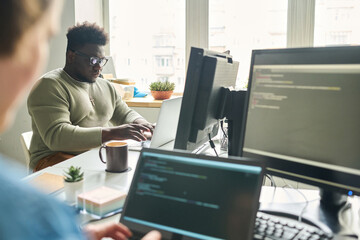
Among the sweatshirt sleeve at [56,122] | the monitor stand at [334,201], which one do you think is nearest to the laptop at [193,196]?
the monitor stand at [334,201]

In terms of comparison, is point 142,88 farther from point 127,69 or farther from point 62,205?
point 62,205

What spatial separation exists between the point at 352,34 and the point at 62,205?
122 inches

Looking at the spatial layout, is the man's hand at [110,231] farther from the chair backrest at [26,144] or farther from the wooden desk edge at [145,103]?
the wooden desk edge at [145,103]

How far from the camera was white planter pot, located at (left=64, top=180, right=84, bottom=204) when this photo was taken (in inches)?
42.0

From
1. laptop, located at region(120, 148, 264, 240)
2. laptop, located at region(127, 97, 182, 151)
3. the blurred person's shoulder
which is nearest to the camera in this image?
the blurred person's shoulder

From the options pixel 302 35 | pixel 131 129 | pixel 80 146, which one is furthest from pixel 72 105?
pixel 302 35

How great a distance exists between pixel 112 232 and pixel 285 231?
0.40 m

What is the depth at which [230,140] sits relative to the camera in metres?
1.30

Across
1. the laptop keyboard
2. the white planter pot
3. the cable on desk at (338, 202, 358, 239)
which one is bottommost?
the cable on desk at (338, 202, 358, 239)

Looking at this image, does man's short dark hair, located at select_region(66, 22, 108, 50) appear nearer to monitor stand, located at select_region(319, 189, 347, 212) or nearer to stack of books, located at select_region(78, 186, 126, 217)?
stack of books, located at select_region(78, 186, 126, 217)

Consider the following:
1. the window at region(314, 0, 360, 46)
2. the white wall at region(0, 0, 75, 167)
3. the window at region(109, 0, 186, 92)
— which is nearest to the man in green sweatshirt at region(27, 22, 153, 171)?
the white wall at region(0, 0, 75, 167)

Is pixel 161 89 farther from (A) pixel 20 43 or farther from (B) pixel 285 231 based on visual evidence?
(A) pixel 20 43

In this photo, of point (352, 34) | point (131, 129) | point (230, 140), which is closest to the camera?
point (230, 140)

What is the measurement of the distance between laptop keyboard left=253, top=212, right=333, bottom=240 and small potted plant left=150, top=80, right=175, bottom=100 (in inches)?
94.2
